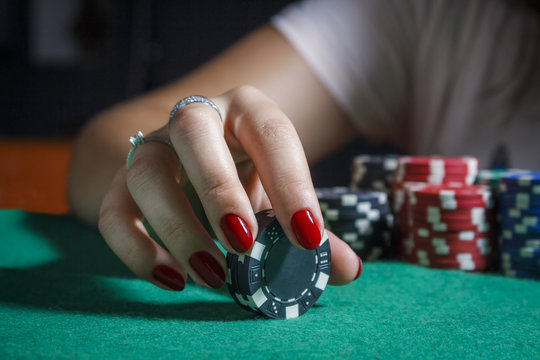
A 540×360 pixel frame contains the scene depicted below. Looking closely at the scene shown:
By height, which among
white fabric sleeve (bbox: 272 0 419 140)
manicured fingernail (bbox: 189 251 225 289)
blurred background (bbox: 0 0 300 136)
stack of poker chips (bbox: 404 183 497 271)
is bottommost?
stack of poker chips (bbox: 404 183 497 271)

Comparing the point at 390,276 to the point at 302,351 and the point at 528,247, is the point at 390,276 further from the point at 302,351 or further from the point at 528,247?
the point at 302,351

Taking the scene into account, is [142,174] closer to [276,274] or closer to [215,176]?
[215,176]

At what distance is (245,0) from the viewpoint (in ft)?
27.8

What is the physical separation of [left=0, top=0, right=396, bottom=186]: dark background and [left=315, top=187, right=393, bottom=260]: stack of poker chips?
819 cm

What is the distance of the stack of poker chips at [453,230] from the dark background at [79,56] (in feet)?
27.3

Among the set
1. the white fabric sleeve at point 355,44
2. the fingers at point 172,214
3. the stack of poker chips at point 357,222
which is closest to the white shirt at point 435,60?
the white fabric sleeve at point 355,44

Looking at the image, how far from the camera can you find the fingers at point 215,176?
99 cm

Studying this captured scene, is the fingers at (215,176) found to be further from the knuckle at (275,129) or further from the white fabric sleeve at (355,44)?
the white fabric sleeve at (355,44)

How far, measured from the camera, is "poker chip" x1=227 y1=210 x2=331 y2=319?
1.04 meters

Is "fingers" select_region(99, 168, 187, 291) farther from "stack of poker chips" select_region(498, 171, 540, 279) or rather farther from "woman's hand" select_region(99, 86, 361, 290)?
"stack of poker chips" select_region(498, 171, 540, 279)

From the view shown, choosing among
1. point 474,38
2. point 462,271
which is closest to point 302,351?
point 462,271

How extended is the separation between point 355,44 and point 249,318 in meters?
1.49

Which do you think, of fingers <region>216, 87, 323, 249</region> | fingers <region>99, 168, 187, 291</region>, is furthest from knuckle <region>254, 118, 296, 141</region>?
fingers <region>99, 168, 187, 291</region>

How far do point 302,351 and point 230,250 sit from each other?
0.78 ft
